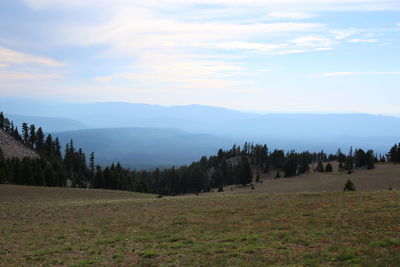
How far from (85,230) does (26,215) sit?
13139 millimetres

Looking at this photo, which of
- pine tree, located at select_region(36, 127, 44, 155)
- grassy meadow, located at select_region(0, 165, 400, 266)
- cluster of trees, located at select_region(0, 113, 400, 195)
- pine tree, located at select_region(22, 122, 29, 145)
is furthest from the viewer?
pine tree, located at select_region(36, 127, 44, 155)

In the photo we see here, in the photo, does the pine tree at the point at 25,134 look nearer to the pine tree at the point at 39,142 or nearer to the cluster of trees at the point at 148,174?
the cluster of trees at the point at 148,174

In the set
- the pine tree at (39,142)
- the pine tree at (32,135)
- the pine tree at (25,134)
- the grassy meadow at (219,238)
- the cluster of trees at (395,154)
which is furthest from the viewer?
the pine tree at (39,142)

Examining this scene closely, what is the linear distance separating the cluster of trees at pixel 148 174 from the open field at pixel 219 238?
5364cm

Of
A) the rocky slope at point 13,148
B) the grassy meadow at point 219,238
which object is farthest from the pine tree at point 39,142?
the grassy meadow at point 219,238

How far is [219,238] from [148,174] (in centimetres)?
12969

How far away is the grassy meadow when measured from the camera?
1342 centimetres

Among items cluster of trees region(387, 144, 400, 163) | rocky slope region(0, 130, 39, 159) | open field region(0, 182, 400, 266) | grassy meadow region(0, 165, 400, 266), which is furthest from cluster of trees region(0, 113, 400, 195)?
open field region(0, 182, 400, 266)

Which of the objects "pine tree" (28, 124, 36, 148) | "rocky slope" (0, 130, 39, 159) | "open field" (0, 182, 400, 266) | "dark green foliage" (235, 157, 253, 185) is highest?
"pine tree" (28, 124, 36, 148)

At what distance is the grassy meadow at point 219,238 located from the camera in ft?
44.0

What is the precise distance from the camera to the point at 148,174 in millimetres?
144375

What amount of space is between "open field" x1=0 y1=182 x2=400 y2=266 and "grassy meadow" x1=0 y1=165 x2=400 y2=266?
35mm

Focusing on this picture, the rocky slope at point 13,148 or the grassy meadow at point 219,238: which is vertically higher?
the rocky slope at point 13,148

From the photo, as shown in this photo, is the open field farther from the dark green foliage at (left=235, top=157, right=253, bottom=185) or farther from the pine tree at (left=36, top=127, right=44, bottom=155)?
the pine tree at (left=36, top=127, right=44, bottom=155)
